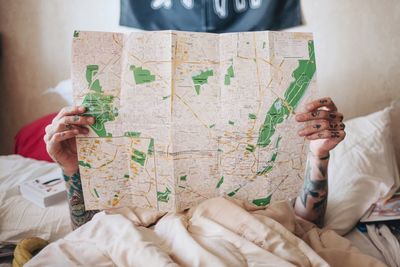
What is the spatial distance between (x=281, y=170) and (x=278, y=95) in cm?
19

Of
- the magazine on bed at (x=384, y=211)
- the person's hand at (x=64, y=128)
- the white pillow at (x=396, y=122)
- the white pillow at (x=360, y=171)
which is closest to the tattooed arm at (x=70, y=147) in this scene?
the person's hand at (x=64, y=128)

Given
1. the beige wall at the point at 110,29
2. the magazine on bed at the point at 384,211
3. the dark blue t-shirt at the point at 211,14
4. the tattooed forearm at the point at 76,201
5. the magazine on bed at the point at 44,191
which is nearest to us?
the tattooed forearm at the point at 76,201

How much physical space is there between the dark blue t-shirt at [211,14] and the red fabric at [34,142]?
2.25ft

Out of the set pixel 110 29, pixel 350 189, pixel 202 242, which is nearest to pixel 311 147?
pixel 350 189

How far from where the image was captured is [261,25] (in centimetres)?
145

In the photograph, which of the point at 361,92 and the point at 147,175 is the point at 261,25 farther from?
the point at 147,175

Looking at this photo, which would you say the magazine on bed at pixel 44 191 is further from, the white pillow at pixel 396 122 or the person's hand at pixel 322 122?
the white pillow at pixel 396 122

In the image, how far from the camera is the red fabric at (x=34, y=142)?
1.69 metres

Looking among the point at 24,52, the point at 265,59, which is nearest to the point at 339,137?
the point at 265,59

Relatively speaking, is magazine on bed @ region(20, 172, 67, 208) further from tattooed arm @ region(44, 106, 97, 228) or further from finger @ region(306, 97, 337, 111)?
finger @ region(306, 97, 337, 111)

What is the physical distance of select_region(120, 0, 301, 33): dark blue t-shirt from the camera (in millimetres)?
1421

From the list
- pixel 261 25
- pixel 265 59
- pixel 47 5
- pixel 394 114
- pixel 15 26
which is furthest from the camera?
pixel 15 26

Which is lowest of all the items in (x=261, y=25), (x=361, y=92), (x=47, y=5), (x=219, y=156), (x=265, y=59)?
(x=219, y=156)

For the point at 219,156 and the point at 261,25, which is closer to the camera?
the point at 219,156
